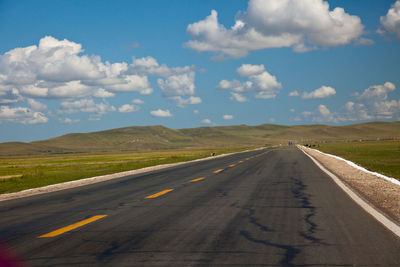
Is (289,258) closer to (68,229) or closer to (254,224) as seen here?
(254,224)

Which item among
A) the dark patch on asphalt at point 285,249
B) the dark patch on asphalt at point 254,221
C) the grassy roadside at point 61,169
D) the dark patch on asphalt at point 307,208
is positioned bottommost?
the grassy roadside at point 61,169

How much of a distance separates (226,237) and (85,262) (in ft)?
7.19

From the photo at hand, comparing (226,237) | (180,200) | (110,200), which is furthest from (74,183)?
(226,237)

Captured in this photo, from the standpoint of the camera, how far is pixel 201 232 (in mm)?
6793

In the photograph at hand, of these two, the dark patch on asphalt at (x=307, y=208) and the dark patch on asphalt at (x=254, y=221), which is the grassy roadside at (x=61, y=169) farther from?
the dark patch on asphalt at (x=254, y=221)

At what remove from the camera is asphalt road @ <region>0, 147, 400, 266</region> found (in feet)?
17.4

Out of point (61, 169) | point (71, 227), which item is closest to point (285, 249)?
point (71, 227)

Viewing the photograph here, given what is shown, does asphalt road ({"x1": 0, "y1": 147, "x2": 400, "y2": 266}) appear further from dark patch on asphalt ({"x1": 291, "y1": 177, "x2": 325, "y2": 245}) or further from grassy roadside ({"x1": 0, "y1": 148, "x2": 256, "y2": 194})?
grassy roadside ({"x1": 0, "y1": 148, "x2": 256, "y2": 194})

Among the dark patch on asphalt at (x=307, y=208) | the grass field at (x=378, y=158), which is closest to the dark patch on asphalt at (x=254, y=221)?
the dark patch on asphalt at (x=307, y=208)

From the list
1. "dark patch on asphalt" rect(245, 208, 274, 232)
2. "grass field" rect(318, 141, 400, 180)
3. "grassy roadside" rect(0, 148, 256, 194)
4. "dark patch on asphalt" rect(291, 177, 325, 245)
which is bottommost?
"grassy roadside" rect(0, 148, 256, 194)

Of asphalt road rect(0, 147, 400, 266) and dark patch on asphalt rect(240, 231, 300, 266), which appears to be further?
asphalt road rect(0, 147, 400, 266)

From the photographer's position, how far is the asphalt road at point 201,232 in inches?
209

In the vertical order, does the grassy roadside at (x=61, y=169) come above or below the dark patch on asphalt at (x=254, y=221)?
below

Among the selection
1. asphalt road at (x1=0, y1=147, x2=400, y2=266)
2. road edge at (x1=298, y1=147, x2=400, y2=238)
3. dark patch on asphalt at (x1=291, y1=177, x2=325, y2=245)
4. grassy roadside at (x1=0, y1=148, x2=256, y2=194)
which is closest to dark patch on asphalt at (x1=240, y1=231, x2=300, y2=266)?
asphalt road at (x1=0, y1=147, x2=400, y2=266)
